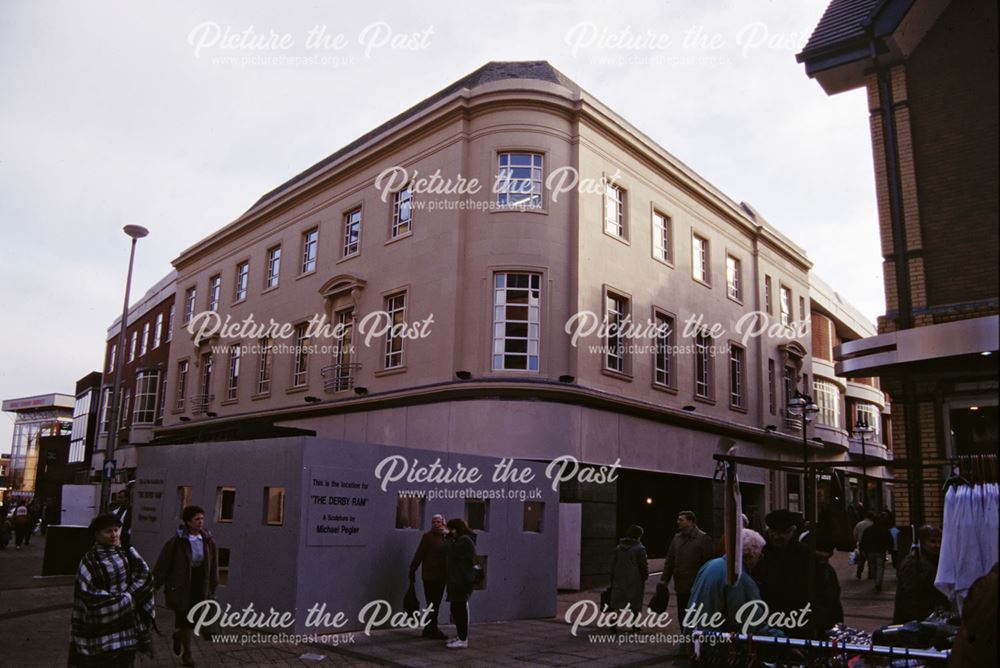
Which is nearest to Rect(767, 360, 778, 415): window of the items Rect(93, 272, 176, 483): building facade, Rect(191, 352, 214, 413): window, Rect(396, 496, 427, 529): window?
Rect(396, 496, 427, 529): window

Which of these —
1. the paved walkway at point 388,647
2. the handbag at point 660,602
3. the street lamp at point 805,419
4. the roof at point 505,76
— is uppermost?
the roof at point 505,76

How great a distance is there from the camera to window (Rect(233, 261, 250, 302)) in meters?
32.9

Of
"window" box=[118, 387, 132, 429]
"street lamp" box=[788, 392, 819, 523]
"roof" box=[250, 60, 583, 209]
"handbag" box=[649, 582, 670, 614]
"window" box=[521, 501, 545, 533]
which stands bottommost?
"handbag" box=[649, 582, 670, 614]

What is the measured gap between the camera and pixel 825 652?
6051mm

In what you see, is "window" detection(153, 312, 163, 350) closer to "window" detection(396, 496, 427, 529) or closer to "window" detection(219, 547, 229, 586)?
"window" detection(219, 547, 229, 586)

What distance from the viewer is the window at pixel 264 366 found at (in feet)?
98.5

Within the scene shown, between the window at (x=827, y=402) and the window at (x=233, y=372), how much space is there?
2704 cm

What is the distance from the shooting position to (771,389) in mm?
32656

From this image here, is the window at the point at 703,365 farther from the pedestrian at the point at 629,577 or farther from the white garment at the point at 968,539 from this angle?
the white garment at the point at 968,539

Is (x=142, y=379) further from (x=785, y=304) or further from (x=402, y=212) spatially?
(x=785, y=304)

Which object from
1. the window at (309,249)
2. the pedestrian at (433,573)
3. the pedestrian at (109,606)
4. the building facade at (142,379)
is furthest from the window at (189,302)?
the pedestrian at (109,606)

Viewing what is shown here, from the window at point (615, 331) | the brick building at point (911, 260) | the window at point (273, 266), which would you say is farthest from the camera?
the window at point (273, 266)

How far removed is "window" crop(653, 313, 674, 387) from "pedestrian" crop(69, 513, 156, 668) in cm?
2004

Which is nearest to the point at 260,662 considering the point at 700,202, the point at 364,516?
the point at 364,516
